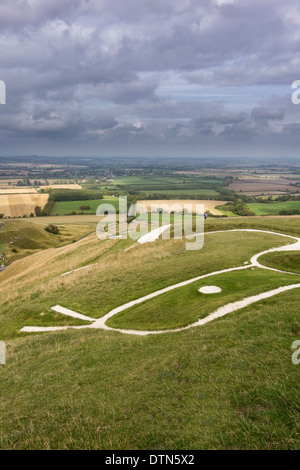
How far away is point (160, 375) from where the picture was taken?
15133mm

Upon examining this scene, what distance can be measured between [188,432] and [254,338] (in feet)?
26.4

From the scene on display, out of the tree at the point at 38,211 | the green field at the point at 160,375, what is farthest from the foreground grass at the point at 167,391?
the tree at the point at 38,211

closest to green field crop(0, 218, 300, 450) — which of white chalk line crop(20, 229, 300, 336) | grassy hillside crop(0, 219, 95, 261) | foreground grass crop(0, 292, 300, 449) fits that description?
foreground grass crop(0, 292, 300, 449)

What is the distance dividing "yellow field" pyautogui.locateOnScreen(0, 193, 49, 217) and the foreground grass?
156 m

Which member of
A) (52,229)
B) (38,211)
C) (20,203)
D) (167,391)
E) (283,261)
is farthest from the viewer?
(20,203)

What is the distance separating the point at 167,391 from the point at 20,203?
18077cm

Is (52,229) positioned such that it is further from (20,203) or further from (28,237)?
(20,203)

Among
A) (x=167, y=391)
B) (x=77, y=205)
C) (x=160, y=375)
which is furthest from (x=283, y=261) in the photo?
(x=77, y=205)

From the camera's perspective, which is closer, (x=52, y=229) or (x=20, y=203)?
(x=52, y=229)

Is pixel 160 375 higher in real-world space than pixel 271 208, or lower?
lower

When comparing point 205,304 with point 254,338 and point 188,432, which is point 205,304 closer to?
point 254,338

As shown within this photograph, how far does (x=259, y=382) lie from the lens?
12305 mm

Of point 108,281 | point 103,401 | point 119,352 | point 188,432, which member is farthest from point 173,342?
point 108,281

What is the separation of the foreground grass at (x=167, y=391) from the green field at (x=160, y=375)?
50 mm
